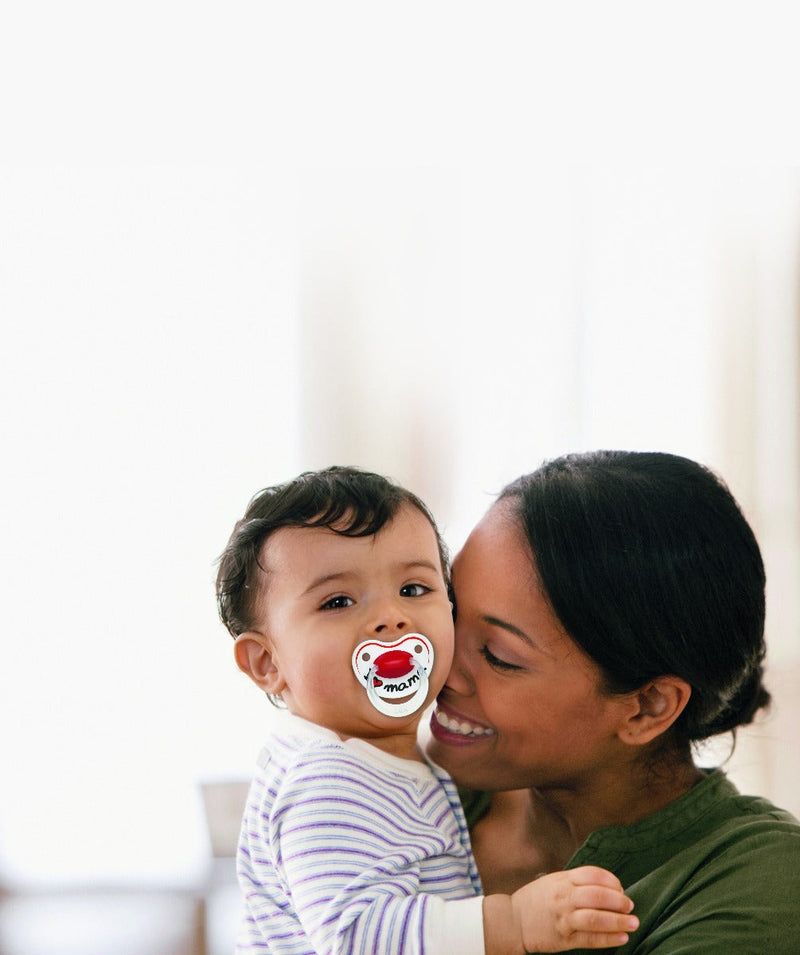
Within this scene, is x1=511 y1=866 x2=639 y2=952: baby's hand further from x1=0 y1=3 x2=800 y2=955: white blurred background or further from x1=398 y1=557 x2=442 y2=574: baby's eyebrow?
x1=0 y1=3 x2=800 y2=955: white blurred background

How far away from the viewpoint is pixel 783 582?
2.60 meters

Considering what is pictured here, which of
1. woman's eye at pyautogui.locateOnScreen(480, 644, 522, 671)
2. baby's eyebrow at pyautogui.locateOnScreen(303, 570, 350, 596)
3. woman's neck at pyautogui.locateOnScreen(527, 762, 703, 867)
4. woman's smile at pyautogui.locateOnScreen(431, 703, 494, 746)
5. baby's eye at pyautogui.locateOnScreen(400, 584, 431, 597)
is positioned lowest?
woman's neck at pyautogui.locateOnScreen(527, 762, 703, 867)

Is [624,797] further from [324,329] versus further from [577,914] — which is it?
[324,329]

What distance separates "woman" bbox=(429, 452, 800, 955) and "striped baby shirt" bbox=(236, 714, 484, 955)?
0.14 m

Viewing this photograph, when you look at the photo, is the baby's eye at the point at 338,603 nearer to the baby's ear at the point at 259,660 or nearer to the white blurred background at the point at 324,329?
the baby's ear at the point at 259,660

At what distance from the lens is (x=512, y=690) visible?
133 cm

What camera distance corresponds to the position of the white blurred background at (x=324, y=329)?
7.91ft

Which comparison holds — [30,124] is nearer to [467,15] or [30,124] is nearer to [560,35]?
[467,15]

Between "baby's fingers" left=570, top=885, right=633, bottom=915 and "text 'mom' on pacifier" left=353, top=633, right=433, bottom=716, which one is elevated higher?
"text 'mom' on pacifier" left=353, top=633, right=433, bottom=716

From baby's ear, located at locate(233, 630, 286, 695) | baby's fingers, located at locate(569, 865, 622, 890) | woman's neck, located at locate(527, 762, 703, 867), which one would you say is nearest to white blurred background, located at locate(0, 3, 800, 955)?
woman's neck, located at locate(527, 762, 703, 867)

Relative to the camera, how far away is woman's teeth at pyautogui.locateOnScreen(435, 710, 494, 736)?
1359 millimetres

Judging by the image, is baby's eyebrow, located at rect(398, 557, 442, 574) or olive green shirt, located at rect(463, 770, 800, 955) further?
baby's eyebrow, located at rect(398, 557, 442, 574)

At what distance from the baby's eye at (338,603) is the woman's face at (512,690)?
0.19m

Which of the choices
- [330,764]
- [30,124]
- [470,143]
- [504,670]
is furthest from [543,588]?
[30,124]
